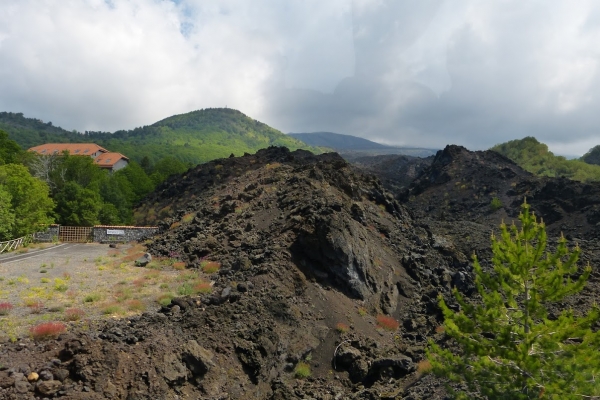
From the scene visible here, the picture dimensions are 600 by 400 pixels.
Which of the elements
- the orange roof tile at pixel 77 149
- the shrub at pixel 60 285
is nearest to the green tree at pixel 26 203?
the shrub at pixel 60 285

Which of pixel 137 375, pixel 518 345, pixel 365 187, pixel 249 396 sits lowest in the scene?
pixel 249 396

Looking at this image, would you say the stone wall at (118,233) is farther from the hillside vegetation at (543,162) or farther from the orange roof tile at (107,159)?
the hillside vegetation at (543,162)

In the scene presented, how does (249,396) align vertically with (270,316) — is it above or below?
below

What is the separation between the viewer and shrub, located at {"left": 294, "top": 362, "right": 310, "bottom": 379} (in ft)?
47.6

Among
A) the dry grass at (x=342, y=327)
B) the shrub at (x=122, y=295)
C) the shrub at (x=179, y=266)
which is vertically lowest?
the dry grass at (x=342, y=327)

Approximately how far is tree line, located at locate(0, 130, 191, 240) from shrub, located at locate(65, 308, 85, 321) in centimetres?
1617

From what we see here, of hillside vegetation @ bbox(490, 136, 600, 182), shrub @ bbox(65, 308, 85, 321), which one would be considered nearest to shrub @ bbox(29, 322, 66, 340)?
shrub @ bbox(65, 308, 85, 321)

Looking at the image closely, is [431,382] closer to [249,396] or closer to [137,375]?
A: [249,396]

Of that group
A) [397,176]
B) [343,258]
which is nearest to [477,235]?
[343,258]

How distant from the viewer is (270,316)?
51.0 feet

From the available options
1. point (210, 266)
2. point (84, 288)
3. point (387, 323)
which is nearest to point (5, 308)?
point (84, 288)

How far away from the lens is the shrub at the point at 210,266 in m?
19.9

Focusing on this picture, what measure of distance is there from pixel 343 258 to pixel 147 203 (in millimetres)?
40232

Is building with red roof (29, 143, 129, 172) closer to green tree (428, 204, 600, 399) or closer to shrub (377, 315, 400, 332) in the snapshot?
shrub (377, 315, 400, 332)
